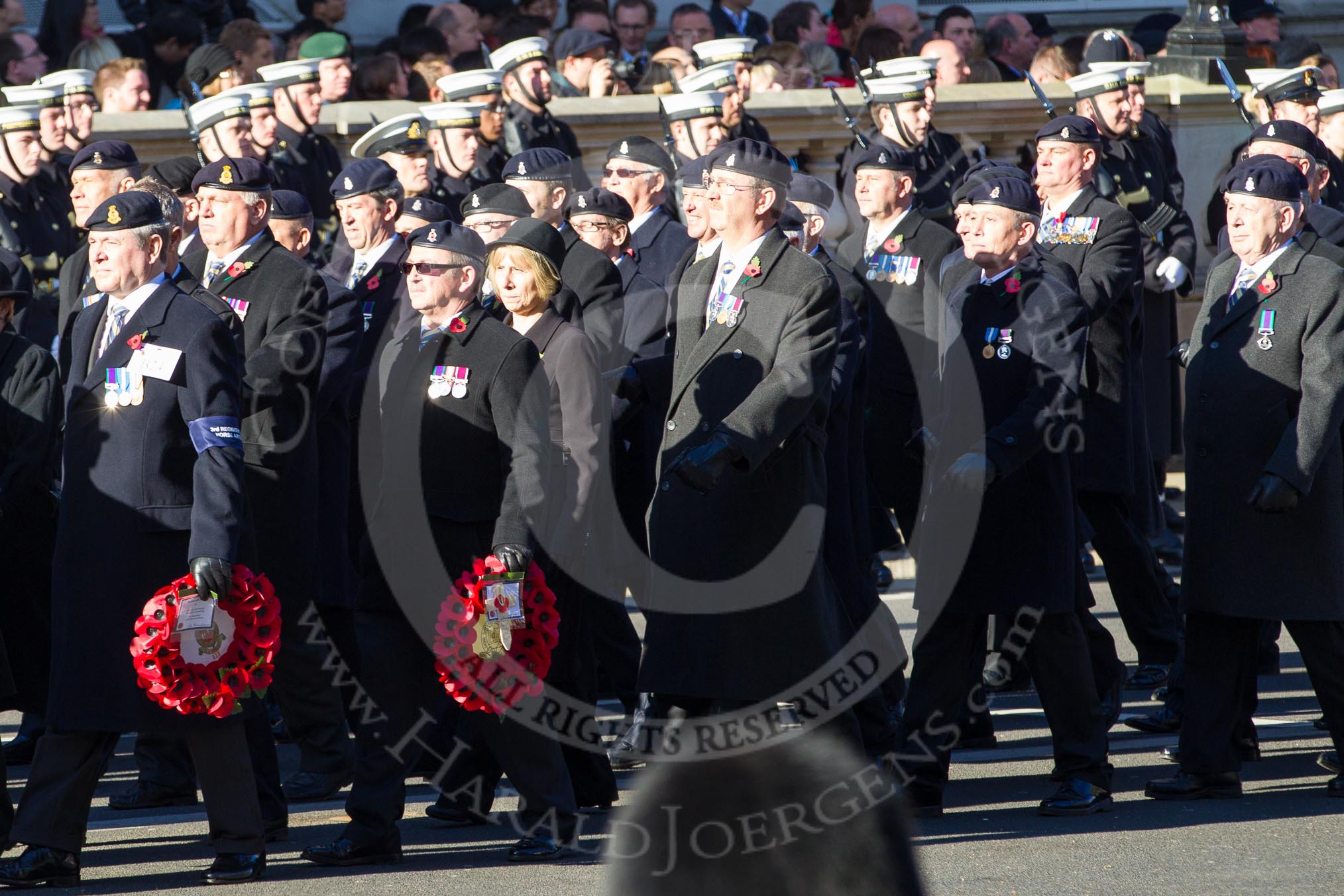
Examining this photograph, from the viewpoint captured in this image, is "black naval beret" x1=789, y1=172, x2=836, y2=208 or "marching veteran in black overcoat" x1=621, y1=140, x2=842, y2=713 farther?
"black naval beret" x1=789, y1=172, x2=836, y2=208

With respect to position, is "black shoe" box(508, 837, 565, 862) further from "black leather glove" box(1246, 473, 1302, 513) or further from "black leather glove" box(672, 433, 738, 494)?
"black leather glove" box(1246, 473, 1302, 513)

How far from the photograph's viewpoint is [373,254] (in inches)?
311

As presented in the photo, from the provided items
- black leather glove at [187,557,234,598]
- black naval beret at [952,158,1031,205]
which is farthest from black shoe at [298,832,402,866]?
black naval beret at [952,158,1031,205]

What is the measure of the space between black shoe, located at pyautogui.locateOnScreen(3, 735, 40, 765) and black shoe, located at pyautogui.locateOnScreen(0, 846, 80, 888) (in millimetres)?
1746

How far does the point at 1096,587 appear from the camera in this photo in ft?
33.6

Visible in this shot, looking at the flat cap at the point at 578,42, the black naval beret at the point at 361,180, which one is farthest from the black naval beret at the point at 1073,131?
the flat cap at the point at 578,42

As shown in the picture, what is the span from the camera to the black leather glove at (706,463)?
18.3ft

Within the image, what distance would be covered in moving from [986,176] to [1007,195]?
346 millimetres

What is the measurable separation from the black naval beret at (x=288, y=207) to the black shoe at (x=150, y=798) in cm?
221

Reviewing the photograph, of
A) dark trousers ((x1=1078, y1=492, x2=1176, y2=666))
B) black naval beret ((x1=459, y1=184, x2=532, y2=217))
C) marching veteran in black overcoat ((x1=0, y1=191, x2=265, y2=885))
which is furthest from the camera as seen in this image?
dark trousers ((x1=1078, y1=492, x2=1176, y2=666))

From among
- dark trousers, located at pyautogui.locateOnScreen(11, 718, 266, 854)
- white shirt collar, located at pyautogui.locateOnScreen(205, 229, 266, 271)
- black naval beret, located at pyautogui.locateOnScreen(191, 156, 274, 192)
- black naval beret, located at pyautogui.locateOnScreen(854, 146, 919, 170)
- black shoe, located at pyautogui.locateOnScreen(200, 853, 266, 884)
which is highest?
black naval beret, located at pyautogui.locateOnScreen(191, 156, 274, 192)

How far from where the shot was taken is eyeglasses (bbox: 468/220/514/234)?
7418 mm

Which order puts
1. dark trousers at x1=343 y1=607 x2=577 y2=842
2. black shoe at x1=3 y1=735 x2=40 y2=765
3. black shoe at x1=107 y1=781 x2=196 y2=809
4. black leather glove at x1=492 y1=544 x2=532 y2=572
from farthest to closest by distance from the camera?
black shoe at x1=3 y1=735 x2=40 y2=765, black shoe at x1=107 y1=781 x2=196 y2=809, dark trousers at x1=343 y1=607 x2=577 y2=842, black leather glove at x1=492 y1=544 x2=532 y2=572

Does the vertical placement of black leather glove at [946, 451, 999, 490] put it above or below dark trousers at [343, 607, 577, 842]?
above
